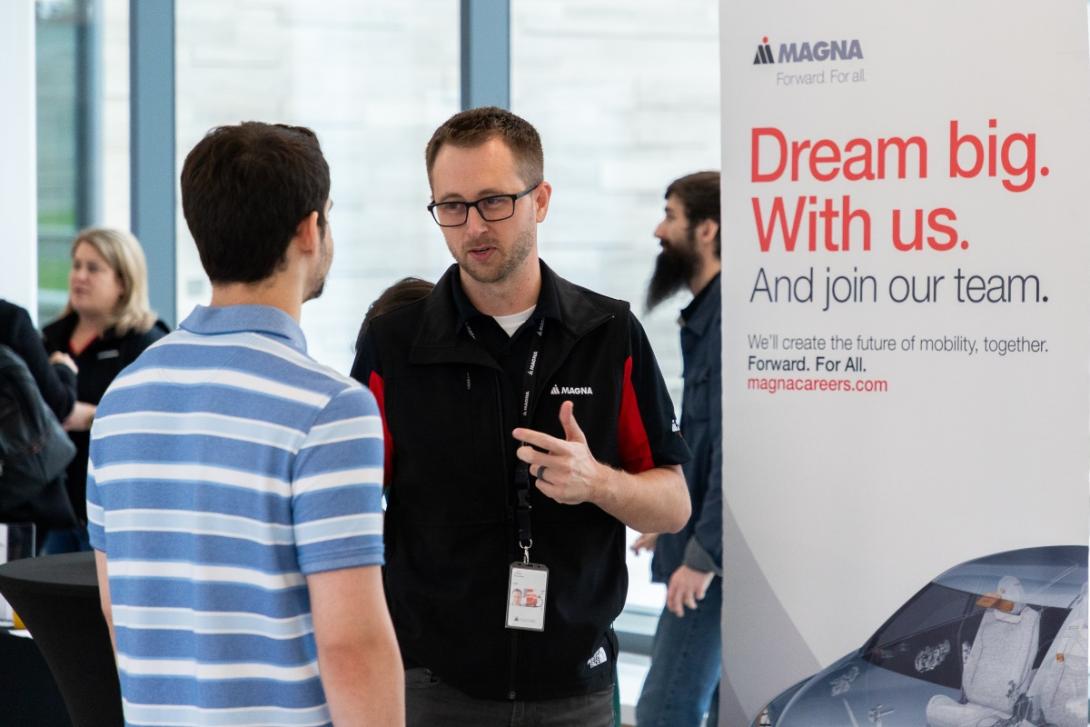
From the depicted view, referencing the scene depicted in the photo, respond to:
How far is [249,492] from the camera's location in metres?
1.39

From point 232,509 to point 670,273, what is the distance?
2.48m

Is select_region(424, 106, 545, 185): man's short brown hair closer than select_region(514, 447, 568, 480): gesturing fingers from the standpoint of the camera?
No

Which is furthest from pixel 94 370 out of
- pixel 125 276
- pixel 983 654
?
pixel 983 654

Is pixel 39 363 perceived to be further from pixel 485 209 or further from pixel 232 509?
pixel 232 509

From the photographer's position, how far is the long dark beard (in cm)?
359

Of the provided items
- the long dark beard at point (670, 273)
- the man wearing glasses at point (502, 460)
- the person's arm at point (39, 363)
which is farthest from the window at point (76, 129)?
the man wearing glasses at point (502, 460)

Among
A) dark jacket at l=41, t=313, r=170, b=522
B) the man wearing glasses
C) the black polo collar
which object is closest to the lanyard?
the man wearing glasses

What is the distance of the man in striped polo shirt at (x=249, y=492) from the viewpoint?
54.3 inches

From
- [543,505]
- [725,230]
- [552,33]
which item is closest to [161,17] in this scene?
[552,33]

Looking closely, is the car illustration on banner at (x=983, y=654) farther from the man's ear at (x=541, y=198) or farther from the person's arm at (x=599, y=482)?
the man's ear at (x=541, y=198)

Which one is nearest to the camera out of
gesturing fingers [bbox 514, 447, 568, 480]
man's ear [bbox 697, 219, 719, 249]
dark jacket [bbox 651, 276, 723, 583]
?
gesturing fingers [bbox 514, 447, 568, 480]

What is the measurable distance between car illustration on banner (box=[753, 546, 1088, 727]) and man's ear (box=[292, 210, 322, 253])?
4.69 feet

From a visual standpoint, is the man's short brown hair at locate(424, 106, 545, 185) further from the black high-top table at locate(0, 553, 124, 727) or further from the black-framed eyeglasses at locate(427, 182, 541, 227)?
the black high-top table at locate(0, 553, 124, 727)

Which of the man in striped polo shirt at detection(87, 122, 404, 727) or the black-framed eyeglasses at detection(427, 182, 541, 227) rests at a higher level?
the black-framed eyeglasses at detection(427, 182, 541, 227)
